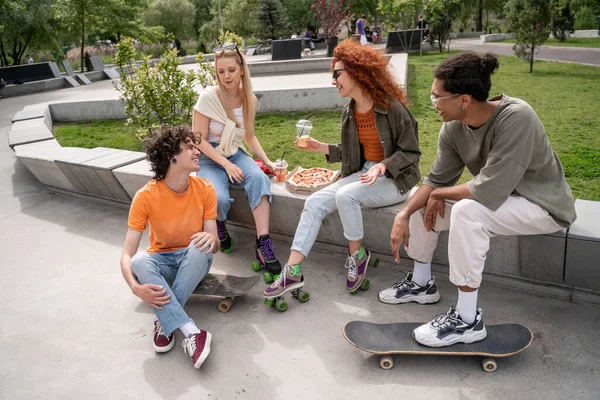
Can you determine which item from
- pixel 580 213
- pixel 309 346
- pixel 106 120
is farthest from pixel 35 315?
pixel 106 120

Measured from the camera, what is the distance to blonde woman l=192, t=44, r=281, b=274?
4016mm

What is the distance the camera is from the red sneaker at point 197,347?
288 cm

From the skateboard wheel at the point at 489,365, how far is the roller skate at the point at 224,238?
2406 millimetres

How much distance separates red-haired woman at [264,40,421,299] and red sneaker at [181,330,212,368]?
0.66m

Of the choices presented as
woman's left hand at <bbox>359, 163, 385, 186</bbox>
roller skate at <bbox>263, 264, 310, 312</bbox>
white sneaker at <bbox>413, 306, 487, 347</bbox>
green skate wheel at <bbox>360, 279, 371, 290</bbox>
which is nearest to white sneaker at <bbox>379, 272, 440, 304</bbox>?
green skate wheel at <bbox>360, 279, 371, 290</bbox>

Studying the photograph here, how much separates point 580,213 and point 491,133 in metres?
0.97

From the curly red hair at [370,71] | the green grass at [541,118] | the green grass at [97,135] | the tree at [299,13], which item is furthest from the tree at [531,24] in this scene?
the tree at [299,13]

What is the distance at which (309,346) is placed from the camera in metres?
3.06

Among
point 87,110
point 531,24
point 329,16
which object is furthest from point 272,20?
point 87,110

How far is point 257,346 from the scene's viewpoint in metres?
3.09

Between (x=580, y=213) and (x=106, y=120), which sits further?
(x=106, y=120)

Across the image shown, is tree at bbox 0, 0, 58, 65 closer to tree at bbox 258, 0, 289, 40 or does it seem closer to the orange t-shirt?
tree at bbox 258, 0, 289, 40

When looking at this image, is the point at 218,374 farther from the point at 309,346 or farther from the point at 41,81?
the point at 41,81

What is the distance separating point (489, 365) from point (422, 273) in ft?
2.76
